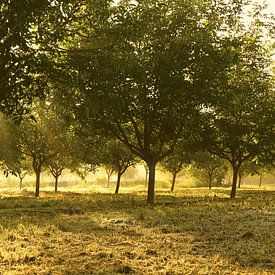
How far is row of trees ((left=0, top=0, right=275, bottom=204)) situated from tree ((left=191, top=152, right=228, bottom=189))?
13925mm

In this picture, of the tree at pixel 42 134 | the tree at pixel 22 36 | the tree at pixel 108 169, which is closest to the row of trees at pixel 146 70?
the tree at pixel 22 36

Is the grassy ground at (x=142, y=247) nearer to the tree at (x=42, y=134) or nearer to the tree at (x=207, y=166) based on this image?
the tree at (x=42, y=134)

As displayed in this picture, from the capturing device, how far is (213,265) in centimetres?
943

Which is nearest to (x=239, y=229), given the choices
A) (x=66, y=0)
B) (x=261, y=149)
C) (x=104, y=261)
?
(x=104, y=261)

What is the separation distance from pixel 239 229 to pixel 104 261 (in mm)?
6376

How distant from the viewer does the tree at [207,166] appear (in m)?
57.6

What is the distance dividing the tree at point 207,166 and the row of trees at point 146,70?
45.7 feet

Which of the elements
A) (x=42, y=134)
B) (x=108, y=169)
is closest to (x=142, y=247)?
(x=42, y=134)

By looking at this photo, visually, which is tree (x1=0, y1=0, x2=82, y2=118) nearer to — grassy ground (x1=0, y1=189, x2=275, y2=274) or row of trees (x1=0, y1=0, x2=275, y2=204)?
row of trees (x1=0, y1=0, x2=275, y2=204)

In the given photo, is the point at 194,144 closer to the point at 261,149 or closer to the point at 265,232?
the point at 261,149

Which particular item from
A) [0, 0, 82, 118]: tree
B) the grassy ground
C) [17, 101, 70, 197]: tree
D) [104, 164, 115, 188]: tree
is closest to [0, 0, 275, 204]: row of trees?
[0, 0, 82, 118]: tree

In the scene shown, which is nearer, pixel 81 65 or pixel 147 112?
pixel 81 65

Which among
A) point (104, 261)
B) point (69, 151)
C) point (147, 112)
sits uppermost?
point (147, 112)

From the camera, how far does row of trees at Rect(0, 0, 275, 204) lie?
1148 cm
